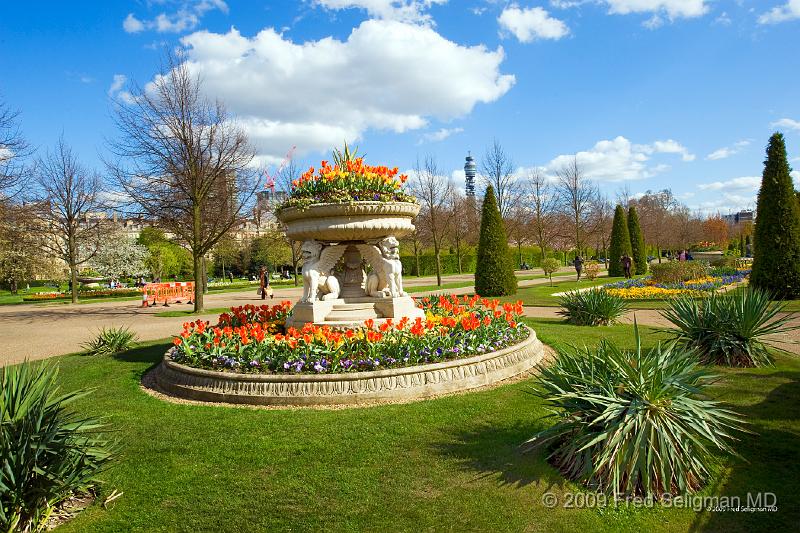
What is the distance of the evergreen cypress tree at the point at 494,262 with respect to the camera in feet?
60.5

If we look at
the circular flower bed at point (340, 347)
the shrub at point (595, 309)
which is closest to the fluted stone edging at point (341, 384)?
the circular flower bed at point (340, 347)

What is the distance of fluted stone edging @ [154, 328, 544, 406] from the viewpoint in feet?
18.4

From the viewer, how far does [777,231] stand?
14641mm

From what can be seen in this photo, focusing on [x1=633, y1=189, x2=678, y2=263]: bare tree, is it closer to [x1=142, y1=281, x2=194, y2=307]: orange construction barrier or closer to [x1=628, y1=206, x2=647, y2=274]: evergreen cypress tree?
[x1=628, y1=206, x2=647, y2=274]: evergreen cypress tree

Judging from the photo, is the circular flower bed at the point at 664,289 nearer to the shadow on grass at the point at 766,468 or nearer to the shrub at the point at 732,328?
the shrub at the point at 732,328

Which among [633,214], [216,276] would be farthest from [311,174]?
[216,276]

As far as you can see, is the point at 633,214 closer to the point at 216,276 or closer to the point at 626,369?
the point at 626,369

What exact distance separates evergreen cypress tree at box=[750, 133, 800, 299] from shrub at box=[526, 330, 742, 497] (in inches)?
541

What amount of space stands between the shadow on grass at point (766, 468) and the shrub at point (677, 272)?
16.7 metres

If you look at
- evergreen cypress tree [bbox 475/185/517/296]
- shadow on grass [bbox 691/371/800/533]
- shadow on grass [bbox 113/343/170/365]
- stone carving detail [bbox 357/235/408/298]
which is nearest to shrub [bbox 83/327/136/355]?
shadow on grass [bbox 113/343/170/365]

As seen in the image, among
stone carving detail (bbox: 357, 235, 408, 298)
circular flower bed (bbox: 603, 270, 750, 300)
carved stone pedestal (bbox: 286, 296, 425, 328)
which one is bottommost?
circular flower bed (bbox: 603, 270, 750, 300)

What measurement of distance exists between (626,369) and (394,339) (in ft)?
10.6

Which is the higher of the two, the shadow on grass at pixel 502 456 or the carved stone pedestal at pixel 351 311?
the carved stone pedestal at pixel 351 311

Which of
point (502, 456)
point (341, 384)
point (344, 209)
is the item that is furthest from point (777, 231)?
point (341, 384)
